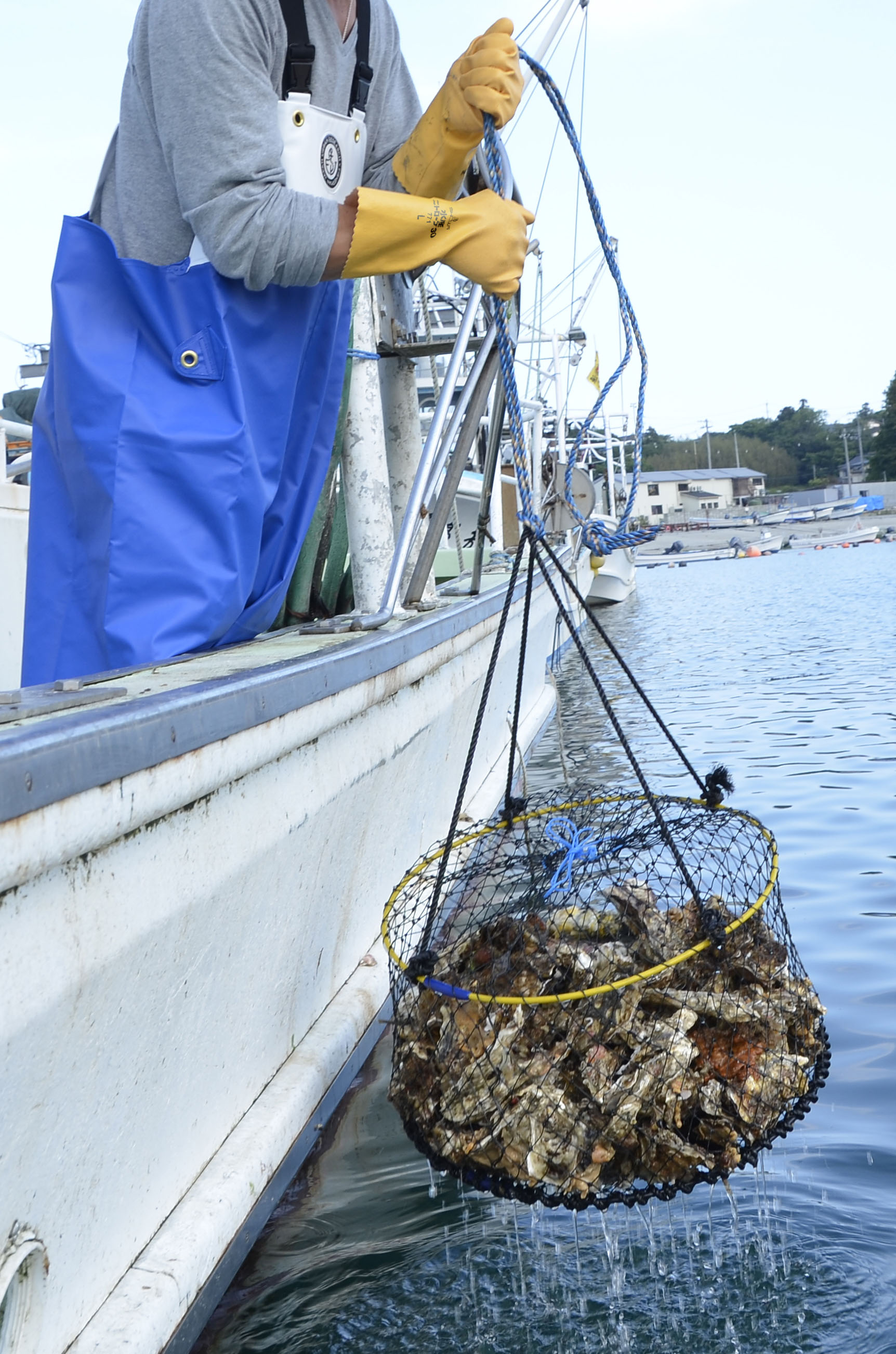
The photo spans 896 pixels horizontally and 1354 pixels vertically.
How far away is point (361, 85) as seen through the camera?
2.85 meters

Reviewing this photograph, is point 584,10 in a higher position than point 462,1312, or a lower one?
higher

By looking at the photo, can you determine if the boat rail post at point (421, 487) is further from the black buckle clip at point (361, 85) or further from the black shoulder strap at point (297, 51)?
the black shoulder strap at point (297, 51)

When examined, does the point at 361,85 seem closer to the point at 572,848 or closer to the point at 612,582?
the point at 572,848

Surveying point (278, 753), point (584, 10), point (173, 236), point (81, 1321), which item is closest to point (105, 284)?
point (173, 236)

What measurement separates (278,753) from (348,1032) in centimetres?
90

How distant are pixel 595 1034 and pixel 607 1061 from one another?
0.21 feet

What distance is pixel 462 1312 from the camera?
2174 millimetres

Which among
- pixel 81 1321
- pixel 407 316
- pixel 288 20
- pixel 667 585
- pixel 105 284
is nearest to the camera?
pixel 81 1321

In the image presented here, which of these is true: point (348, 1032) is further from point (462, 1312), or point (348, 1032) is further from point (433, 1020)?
point (462, 1312)

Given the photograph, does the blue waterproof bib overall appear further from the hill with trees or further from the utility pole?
the hill with trees

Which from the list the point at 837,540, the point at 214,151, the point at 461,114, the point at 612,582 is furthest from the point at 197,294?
the point at 837,540

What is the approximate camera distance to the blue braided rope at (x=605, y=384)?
2.48 m

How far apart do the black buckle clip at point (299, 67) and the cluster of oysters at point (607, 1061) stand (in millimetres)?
1891

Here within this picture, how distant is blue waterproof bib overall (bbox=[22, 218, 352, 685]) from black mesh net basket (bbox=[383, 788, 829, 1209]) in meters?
0.76
